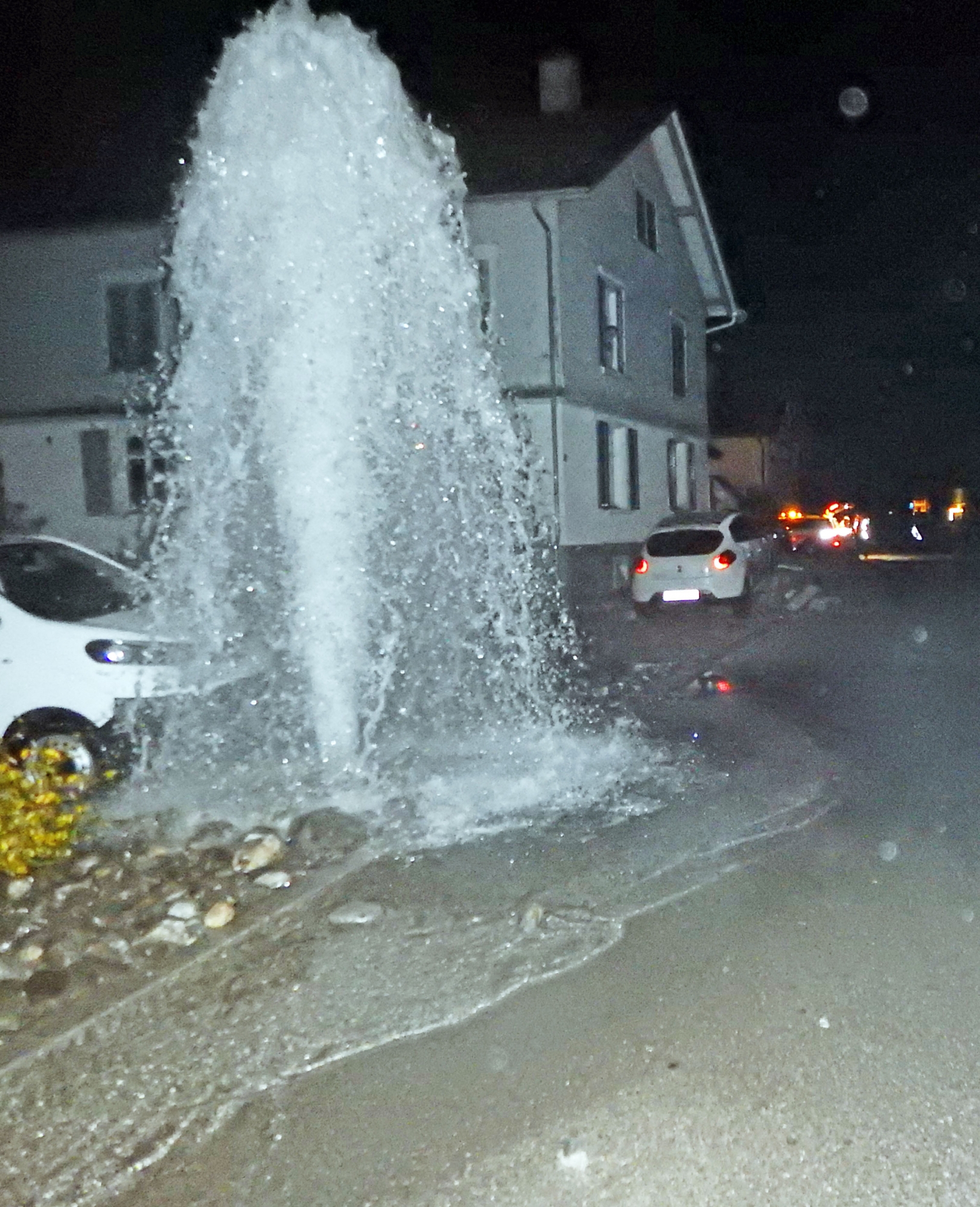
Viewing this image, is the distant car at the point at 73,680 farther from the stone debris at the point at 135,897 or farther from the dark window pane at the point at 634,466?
the dark window pane at the point at 634,466

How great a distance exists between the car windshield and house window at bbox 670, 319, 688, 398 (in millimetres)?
22012

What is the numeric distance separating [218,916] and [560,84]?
24921 millimetres

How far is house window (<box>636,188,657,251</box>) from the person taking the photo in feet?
92.0

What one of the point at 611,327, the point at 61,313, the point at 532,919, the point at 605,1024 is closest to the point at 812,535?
the point at 611,327

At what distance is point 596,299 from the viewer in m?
25.2

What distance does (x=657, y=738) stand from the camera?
10867 mm

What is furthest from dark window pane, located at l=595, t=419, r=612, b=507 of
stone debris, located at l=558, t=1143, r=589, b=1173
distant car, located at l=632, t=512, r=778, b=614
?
stone debris, located at l=558, t=1143, r=589, b=1173

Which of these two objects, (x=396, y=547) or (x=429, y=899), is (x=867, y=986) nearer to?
(x=429, y=899)

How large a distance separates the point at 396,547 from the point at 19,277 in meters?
15.7

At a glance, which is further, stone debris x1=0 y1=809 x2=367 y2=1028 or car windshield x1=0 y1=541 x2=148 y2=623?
car windshield x1=0 y1=541 x2=148 y2=623

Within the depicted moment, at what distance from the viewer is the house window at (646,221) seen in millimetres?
28031

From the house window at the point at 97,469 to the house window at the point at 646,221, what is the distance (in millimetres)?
11157

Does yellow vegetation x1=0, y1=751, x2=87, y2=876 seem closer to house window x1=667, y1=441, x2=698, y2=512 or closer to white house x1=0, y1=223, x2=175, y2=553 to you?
white house x1=0, y1=223, x2=175, y2=553

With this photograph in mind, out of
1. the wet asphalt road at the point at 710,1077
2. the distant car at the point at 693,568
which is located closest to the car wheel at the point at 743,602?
the distant car at the point at 693,568
